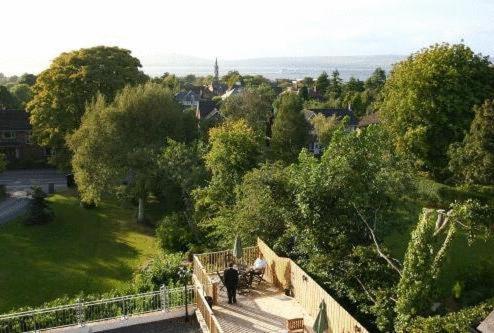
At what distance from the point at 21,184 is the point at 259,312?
38353 millimetres

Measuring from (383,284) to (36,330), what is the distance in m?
12.8

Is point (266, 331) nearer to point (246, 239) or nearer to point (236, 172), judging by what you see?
point (246, 239)

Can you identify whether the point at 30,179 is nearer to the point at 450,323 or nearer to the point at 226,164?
the point at 226,164

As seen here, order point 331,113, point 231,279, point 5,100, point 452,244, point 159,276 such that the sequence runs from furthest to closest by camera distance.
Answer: point 5,100 → point 331,113 → point 452,244 → point 159,276 → point 231,279

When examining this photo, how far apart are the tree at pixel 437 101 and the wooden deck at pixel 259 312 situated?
22.7 meters

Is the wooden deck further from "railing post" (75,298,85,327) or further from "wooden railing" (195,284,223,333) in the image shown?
"railing post" (75,298,85,327)

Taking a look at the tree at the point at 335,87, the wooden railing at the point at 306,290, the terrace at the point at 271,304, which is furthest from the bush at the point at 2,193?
the tree at the point at 335,87

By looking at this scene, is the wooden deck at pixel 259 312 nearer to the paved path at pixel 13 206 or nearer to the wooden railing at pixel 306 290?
the wooden railing at pixel 306 290

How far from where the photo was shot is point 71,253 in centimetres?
3022

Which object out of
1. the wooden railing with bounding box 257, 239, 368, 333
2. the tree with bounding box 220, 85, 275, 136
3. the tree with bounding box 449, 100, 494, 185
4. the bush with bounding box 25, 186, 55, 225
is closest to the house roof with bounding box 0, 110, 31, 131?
the tree with bounding box 220, 85, 275, 136

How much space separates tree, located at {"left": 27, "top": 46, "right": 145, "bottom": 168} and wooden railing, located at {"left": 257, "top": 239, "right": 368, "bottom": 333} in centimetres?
2933

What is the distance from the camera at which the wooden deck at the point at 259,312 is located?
15914 mm

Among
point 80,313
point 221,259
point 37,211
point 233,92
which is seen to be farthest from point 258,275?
Result: point 233,92

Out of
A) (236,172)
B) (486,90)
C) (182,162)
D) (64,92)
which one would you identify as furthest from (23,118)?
(486,90)
